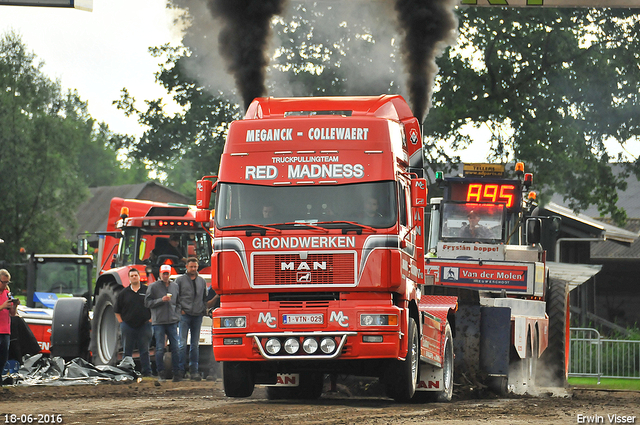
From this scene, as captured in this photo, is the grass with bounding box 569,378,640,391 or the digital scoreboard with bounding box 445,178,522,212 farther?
the grass with bounding box 569,378,640,391

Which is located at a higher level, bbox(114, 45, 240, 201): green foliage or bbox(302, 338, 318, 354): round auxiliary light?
bbox(114, 45, 240, 201): green foliage

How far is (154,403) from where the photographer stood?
1280 cm

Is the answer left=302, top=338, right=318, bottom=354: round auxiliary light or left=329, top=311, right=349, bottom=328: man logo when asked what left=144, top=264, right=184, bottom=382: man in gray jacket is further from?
left=329, top=311, right=349, bottom=328: man logo

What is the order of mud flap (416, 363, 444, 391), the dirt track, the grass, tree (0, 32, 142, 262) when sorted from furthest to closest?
tree (0, 32, 142, 262) → the grass → mud flap (416, 363, 444, 391) → the dirt track

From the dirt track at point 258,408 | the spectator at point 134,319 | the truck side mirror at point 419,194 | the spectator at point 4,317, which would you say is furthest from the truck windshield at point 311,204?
the spectator at point 134,319

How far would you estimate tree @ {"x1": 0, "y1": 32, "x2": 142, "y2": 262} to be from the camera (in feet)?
176

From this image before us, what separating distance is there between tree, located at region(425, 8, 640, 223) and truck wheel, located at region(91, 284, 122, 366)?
1387cm

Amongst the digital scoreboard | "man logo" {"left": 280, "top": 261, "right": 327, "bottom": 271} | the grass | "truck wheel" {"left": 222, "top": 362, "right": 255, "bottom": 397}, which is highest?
the digital scoreboard

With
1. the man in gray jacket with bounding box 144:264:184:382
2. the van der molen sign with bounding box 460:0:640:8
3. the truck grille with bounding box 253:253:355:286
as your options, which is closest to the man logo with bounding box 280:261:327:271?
the truck grille with bounding box 253:253:355:286

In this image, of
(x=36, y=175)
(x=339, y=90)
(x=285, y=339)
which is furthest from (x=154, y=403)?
(x=36, y=175)

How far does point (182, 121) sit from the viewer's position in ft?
113

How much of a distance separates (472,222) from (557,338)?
257cm

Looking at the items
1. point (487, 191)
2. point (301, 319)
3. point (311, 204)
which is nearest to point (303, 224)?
point (311, 204)

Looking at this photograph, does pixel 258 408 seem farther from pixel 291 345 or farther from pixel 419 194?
pixel 419 194
